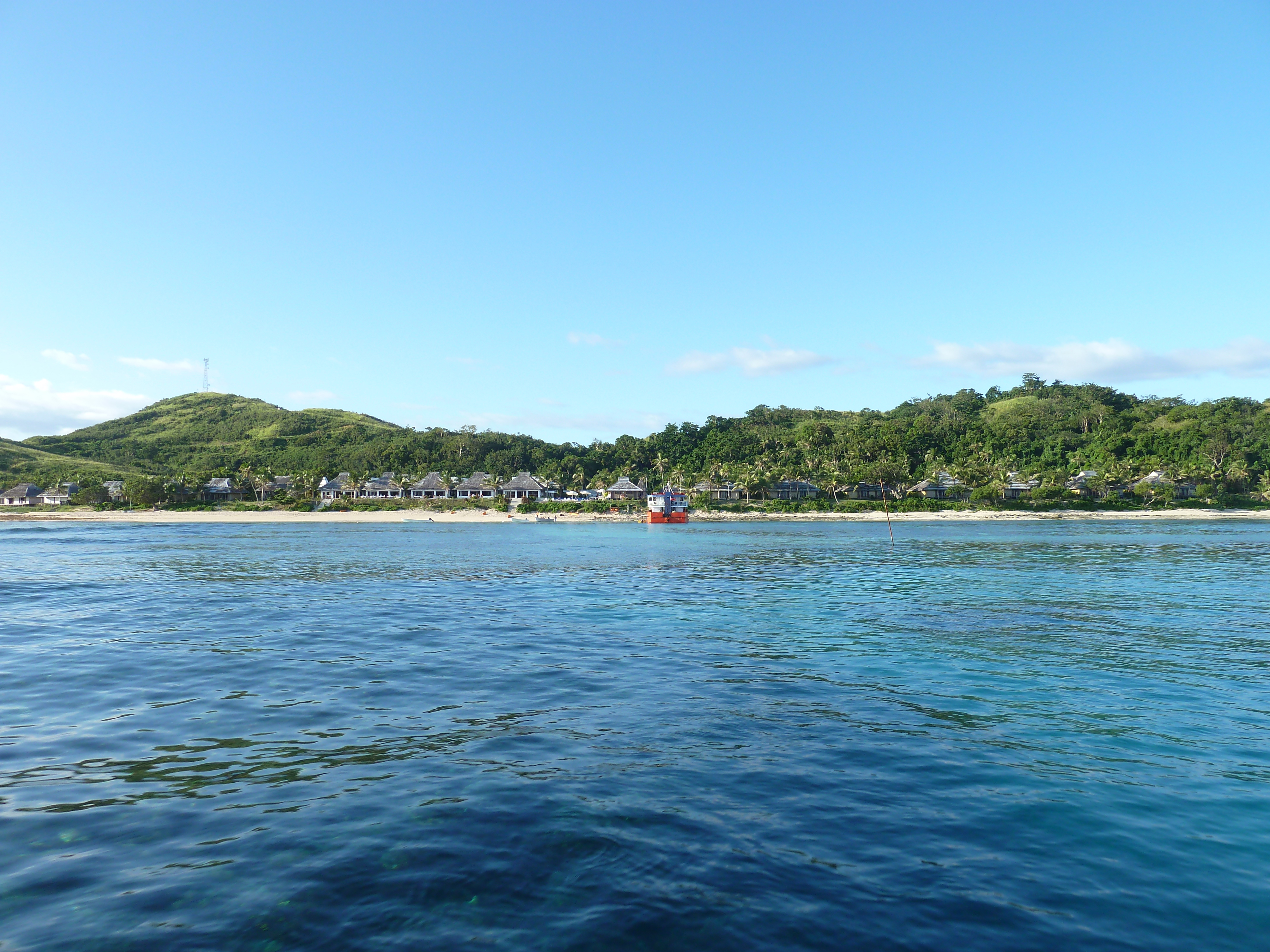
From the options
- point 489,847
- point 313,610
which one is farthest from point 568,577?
point 489,847

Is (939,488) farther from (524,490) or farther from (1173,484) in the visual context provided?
(524,490)

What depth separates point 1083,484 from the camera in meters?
99.1

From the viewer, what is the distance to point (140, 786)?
7.00 m

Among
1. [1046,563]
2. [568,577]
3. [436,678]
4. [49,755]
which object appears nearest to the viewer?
[49,755]

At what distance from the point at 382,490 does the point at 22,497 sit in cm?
5631

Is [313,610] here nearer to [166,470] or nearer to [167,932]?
[167,932]

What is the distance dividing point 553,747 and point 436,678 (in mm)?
4192

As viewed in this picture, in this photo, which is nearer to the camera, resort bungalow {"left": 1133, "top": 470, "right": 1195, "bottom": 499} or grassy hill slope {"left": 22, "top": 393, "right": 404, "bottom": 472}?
resort bungalow {"left": 1133, "top": 470, "right": 1195, "bottom": 499}

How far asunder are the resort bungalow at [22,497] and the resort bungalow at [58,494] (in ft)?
2.53

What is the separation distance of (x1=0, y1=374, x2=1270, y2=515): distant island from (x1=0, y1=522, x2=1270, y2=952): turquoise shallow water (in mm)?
85785

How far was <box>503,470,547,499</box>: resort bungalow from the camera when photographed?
11312cm

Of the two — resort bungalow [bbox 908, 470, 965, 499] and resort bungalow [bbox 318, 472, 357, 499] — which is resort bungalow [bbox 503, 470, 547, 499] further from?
resort bungalow [bbox 908, 470, 965, 499]

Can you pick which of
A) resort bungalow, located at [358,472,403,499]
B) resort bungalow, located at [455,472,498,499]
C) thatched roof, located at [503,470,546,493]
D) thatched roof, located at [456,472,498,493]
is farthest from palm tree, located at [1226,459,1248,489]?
resort bungalow, located at [358,472,403,499]

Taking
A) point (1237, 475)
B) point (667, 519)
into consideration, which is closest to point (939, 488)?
point (1237, 475)
